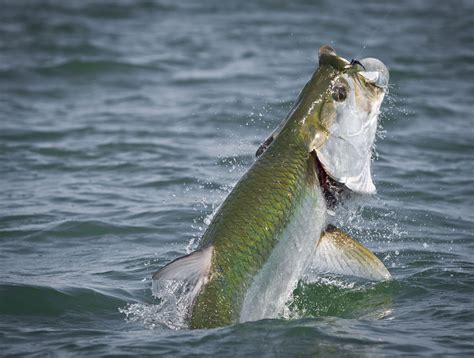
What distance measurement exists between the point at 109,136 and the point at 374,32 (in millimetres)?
7318

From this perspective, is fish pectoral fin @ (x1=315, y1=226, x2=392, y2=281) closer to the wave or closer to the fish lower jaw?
the fish lower jaw

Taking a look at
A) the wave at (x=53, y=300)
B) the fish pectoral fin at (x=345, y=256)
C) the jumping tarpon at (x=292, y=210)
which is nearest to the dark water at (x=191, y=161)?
the wave at (x=53, y=300)

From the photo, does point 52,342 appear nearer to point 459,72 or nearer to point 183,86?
point 183,86

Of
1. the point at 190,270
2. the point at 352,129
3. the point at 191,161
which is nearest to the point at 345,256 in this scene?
the point at 352,129

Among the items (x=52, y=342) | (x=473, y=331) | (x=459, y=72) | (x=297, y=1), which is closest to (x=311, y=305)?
(x=473, y=331)

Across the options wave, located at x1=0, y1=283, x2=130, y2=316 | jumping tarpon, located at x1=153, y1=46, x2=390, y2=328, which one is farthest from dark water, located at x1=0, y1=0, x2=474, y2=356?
jumping tarpon, located at x1=153, y1=46, x2=390, y2=328

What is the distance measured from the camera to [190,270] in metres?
4.86

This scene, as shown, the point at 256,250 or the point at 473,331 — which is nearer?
the point at 256,250

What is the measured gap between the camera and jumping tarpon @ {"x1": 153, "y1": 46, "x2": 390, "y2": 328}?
195 inches

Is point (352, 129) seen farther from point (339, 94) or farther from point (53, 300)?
point (53, 300)

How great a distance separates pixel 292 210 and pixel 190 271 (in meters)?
0.76

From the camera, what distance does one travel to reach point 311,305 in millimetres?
6133

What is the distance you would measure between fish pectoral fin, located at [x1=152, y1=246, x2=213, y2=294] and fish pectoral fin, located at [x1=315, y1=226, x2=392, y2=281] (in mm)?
900

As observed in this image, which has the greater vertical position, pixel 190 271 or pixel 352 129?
pixel 352 129
